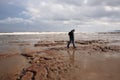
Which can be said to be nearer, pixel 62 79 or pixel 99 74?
pixel 62 79

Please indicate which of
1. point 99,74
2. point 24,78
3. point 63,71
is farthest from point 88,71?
point 24,78

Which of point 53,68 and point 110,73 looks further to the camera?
point 53,68

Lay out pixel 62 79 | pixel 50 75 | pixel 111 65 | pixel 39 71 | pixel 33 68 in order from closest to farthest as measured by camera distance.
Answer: pixel 62 79, pixel 50 75, pixel 39 71, pixel 33 68, pixel 111 65

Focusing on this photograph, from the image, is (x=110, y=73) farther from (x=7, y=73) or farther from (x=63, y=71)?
(x=7, y=73)

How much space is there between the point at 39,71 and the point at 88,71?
2.41m

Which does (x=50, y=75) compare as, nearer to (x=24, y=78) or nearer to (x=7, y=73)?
(x=24, y=78)

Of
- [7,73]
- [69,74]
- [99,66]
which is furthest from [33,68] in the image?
[99,66]

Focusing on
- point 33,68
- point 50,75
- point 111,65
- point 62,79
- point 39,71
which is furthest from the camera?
point 111,65

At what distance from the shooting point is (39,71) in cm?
882

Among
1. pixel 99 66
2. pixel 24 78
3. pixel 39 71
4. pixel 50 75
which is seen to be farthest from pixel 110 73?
pixel 24 78

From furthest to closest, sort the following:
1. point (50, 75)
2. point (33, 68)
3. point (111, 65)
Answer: point (111, 65) < point (33, 68) < point (50, 75)

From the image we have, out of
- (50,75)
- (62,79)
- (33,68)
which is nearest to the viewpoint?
(62,79)

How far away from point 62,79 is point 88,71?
1.77 meters

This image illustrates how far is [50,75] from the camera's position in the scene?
8289mm
